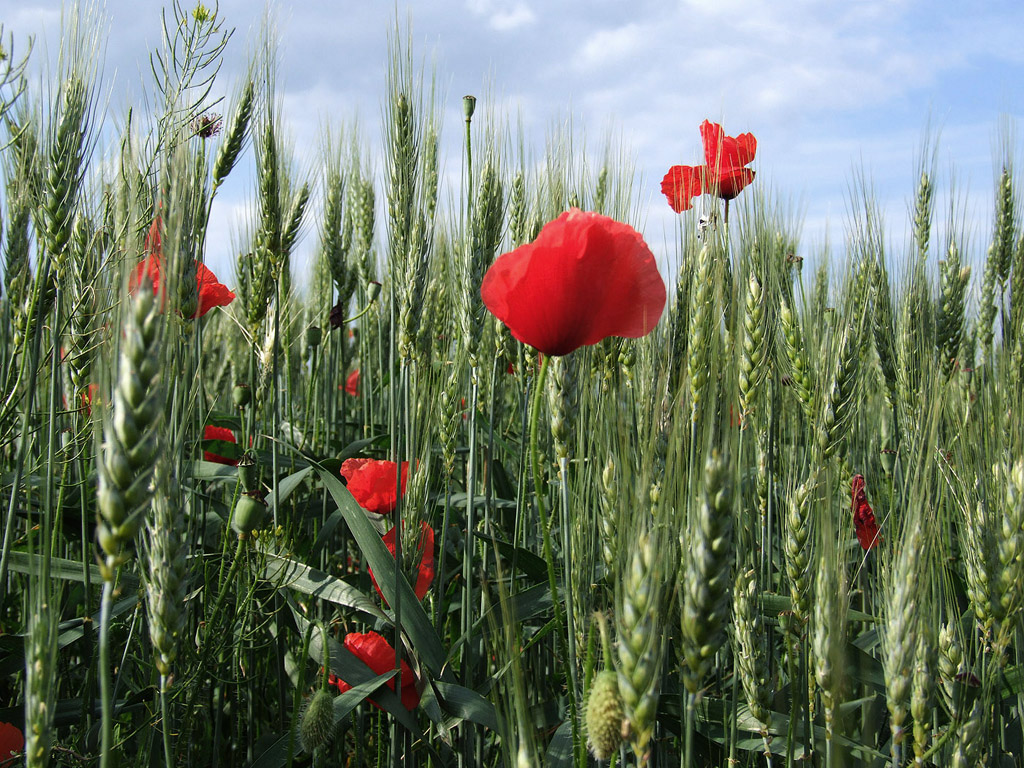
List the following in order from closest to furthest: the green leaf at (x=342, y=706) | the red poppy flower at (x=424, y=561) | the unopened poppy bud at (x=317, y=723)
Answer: the unopened poppy bud at (x=317, y=723), the green leaf at (x=342, y=706), the red poppy flower at (x=424, y=561)

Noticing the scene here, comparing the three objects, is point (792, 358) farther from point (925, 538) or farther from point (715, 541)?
point (715, 541)

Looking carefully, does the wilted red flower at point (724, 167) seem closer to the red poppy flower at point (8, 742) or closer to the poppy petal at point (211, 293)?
the poppy petal at point (211, 293)

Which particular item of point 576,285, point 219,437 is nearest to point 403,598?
point 576,285

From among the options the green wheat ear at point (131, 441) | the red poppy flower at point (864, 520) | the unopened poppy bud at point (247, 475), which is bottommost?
the red poppy flower at point (864, 520)

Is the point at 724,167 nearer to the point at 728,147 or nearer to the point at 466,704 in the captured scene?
the point at 728,147

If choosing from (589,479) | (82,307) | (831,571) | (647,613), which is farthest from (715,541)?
(82,307)

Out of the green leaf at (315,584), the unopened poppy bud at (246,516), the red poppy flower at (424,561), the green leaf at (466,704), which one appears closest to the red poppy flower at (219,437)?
the green leaf at (315,584)

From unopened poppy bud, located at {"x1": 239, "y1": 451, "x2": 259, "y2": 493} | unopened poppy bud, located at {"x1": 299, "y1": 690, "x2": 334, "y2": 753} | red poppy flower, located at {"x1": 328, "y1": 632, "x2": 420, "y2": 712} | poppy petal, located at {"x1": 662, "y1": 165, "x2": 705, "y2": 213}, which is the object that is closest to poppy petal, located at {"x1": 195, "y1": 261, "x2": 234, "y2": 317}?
unopened poppy bud, located at {"x1": 239, "y1": 451, "x2": 259, "y2": 493}

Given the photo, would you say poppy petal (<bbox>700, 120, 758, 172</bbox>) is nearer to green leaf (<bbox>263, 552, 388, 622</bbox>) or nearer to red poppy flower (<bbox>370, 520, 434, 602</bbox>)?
red poppy flower (<bbox>370, 520, 434, 602</bbox>)

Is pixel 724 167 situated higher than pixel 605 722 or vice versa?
pixel 724 167

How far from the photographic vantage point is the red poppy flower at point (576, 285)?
1170 millimetres

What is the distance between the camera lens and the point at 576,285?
1177 mm

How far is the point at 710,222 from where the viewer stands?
149 cm

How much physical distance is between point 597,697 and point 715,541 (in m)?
0.22
